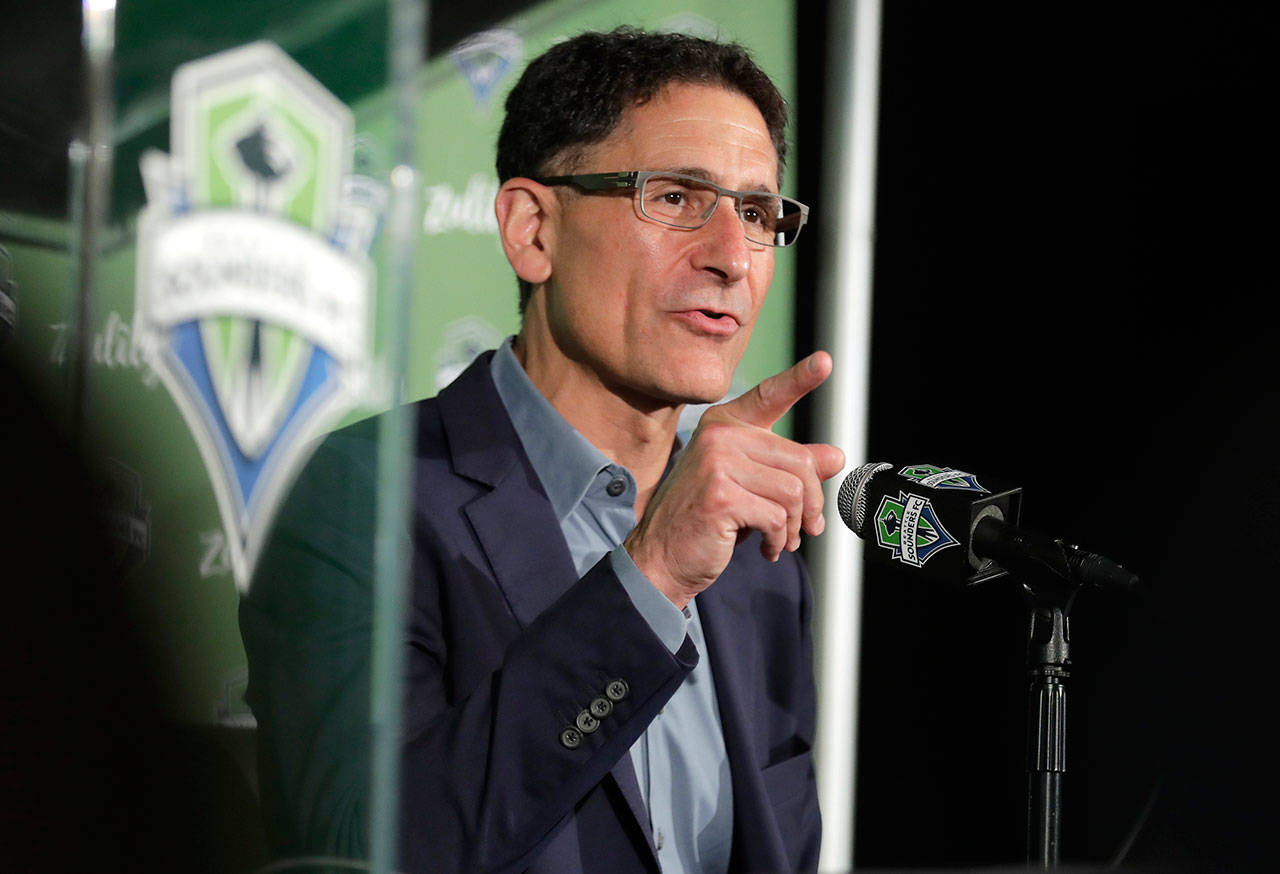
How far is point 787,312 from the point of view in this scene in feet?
8.96

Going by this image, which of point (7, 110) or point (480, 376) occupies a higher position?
point (7, 110)

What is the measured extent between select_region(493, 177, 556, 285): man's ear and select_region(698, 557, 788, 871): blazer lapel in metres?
0.53

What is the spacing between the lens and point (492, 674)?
123 cm

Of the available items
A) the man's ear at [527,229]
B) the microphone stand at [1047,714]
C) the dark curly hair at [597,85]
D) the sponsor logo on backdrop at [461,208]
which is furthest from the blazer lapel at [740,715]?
the sponsor logo on backdrop at [461,208]

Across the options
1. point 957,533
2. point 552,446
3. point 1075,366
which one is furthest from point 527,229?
point 1075,366

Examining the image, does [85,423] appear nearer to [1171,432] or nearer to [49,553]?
[49,553]

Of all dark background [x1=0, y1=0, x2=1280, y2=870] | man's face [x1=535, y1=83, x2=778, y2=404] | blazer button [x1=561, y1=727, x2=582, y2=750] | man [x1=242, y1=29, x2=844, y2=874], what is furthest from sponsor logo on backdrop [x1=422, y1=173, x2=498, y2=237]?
blazer button [x1=561, y1=727, x2=582, y2=750]

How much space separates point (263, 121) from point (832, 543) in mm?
2201

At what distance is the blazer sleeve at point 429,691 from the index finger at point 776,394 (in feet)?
0.91

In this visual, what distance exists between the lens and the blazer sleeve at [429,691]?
71 centimetres

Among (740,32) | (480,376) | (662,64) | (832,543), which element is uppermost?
(740,32)

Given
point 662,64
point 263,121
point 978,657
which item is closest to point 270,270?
point 263,121

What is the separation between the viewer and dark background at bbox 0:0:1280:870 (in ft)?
7.51

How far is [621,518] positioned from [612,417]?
0.48 feet
